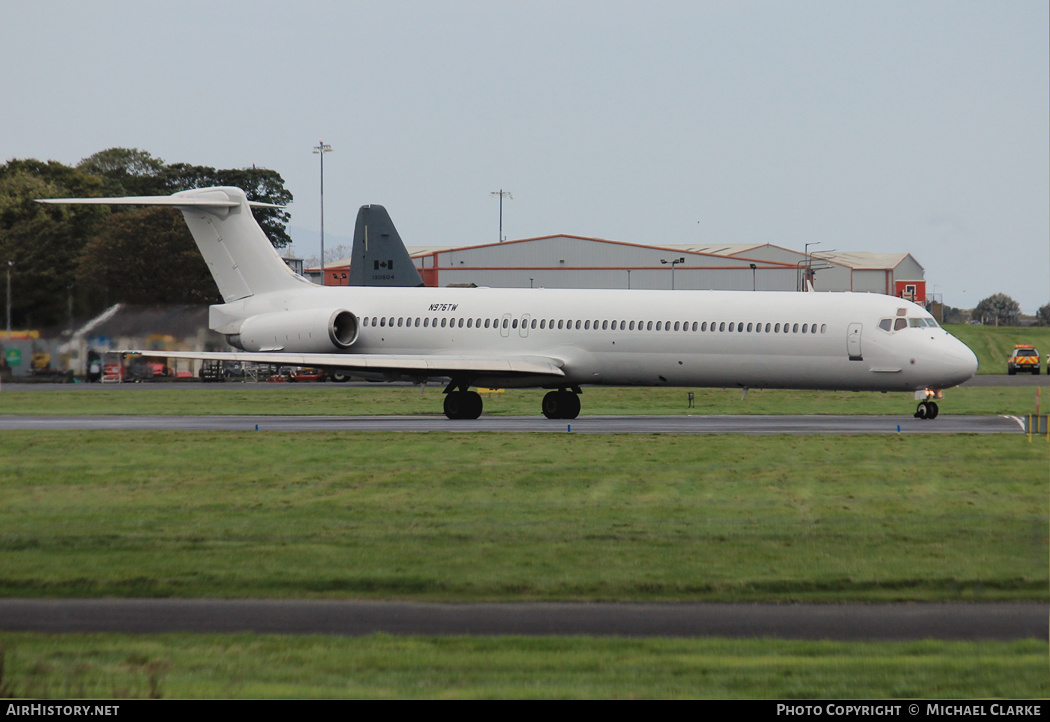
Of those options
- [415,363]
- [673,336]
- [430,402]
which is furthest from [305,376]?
[673,336]

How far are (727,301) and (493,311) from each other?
7036 millimetres

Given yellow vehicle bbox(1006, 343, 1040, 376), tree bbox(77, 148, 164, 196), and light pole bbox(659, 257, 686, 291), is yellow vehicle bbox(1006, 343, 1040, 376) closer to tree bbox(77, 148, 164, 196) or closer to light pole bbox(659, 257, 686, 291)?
light pole bbox(659, 257, 686, 291)

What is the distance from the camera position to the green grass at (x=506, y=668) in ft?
27.1

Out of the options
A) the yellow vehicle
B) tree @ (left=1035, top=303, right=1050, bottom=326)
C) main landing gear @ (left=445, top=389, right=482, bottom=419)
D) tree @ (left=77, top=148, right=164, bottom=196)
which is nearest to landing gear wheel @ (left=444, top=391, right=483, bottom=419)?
main landing gear @ (left=445, top=389, right=482, bottom=419)

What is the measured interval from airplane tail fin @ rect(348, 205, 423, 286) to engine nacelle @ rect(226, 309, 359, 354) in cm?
3383

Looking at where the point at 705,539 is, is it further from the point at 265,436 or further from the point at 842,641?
the point at 265,436

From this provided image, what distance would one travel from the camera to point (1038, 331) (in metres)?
111

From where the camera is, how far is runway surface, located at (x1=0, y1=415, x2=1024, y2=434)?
29.8m

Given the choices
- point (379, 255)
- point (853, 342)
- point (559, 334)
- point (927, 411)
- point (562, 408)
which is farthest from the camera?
point (379, 255)

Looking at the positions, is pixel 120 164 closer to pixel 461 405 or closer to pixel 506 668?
pixel 461 405

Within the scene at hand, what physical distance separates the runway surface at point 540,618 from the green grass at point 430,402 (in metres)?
26.3

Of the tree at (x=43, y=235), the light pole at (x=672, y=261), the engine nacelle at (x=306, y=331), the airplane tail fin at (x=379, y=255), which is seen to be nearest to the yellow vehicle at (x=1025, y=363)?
the light pole at (x=672, y=261)

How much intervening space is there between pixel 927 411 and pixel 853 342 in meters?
4.07

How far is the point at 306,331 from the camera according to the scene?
1457 inches
